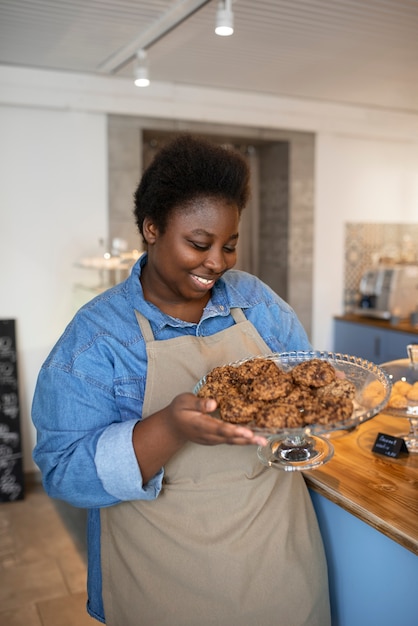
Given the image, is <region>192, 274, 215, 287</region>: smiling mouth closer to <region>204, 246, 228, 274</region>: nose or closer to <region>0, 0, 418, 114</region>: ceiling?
<region>204, 246, 228, 274</region>: nose

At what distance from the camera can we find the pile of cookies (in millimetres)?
1104

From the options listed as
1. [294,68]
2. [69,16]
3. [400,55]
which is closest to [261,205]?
[294,68]

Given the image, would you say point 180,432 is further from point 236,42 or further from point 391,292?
point 391,292

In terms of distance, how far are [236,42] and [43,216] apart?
149 cm

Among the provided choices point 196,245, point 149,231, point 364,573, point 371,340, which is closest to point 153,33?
point 149,231

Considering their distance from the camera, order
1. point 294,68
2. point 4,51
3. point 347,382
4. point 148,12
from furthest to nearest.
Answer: point 294,68 < point 4,51 < point 148,12 < point 347,382

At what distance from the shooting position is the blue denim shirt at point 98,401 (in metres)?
1.16

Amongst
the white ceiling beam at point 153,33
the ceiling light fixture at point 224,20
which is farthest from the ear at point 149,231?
the white ceiling beam at point 153,33

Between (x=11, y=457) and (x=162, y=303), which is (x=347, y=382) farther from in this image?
(x=11, y=457)

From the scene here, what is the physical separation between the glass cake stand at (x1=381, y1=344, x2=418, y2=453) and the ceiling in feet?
5.29

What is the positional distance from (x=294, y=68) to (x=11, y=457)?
9.12 feet

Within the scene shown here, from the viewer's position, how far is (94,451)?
1.15 m

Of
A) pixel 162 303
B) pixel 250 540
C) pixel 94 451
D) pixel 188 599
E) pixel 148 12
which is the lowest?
pixel 188 599

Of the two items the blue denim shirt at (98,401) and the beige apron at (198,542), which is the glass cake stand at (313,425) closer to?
the beige apron at (198,542)
